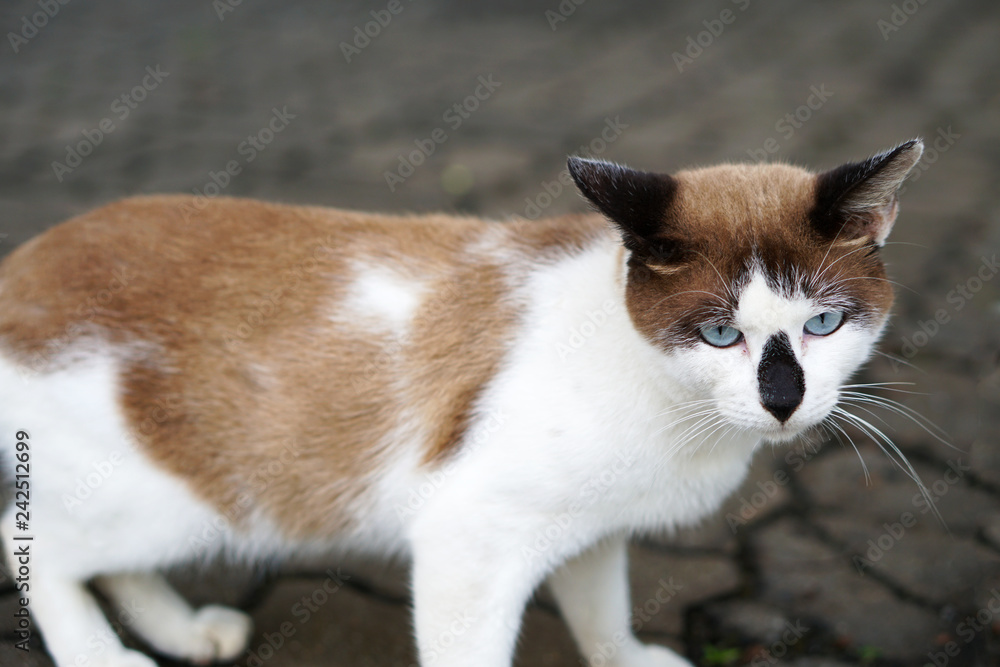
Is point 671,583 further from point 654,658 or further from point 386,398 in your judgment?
point 386,398

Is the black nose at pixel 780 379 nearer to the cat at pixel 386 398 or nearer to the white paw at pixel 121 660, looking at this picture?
the cat at pixel 386 398

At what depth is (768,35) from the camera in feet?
21.8

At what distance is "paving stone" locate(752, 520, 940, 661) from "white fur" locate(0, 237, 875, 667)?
0.72m

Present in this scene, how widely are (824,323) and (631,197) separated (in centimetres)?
47

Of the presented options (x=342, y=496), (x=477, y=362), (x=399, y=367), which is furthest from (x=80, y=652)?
(x=477, y=362)

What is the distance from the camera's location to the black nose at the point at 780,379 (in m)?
1.67

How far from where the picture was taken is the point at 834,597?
2689mm

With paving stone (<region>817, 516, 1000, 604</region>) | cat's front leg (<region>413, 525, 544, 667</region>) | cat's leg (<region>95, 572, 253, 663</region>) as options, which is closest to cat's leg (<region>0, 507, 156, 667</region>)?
cat's leg (<region>95, 572, 253, 663</region>)

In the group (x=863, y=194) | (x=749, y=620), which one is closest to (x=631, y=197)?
(x=863, y=194)

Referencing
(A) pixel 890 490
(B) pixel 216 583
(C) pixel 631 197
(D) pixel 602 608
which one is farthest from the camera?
(A) pixel 890 490

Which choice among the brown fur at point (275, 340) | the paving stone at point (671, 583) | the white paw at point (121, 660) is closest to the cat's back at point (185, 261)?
the brown fur at point (275, 340)

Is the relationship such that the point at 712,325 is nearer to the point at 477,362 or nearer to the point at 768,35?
the point at 477,362

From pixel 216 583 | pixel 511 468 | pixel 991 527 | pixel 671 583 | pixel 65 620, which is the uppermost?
pixel 511 468

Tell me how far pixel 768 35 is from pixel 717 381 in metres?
5.65
